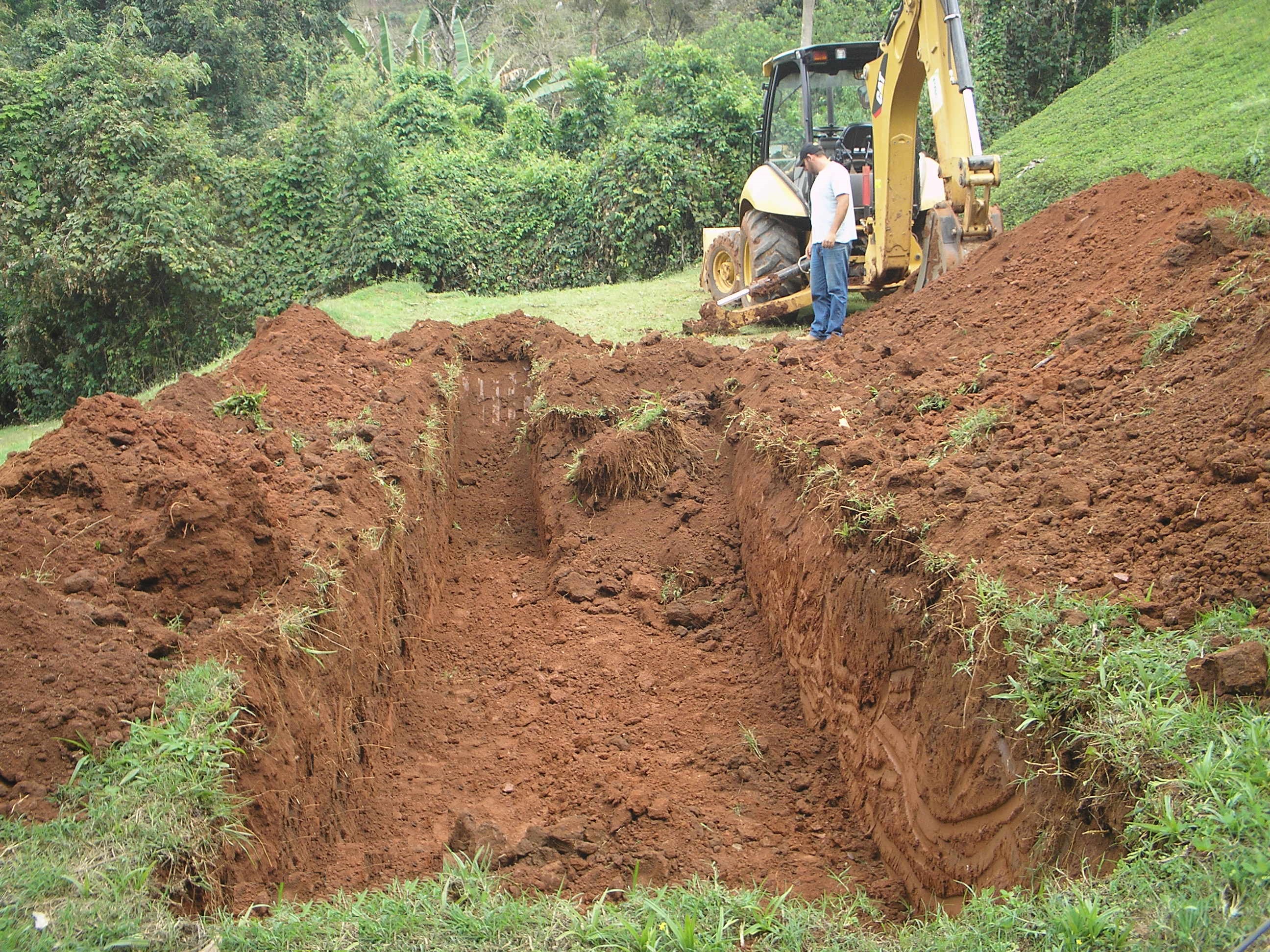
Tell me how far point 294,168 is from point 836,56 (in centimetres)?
1072

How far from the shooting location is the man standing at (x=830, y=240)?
9602 millimetres

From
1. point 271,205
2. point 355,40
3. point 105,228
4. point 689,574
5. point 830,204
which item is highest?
point 355,40

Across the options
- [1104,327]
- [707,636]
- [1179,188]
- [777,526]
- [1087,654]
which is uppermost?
[1179,188]

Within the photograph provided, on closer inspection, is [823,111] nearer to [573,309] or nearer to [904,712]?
[573,309]

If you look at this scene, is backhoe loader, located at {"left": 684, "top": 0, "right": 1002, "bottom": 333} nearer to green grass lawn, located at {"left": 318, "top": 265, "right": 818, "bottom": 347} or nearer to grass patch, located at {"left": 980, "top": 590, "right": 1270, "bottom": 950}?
green grass lawn, located at {"left": 318, "top": 265, "right": 818, "bottom": 347}

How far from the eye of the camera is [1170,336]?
16.5 feet

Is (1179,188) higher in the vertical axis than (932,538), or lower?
higher

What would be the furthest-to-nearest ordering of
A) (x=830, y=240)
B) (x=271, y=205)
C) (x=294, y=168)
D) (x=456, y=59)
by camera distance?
(x=456, y=59)
(x=271, y=205)
(x=294, y=168)
(x=830, y=240)

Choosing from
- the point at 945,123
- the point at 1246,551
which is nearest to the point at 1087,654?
the point at 1246,551

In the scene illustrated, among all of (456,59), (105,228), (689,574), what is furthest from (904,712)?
(456,59)

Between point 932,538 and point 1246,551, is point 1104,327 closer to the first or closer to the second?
point 932,538

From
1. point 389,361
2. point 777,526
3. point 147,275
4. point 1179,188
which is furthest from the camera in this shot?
point 147,275

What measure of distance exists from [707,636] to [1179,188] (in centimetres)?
458

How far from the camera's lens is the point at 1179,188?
704cm
